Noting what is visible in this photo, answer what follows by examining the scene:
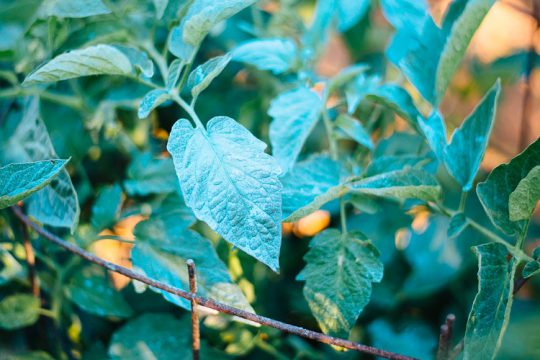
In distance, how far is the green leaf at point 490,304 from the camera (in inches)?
15.8

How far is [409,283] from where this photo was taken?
717 mm

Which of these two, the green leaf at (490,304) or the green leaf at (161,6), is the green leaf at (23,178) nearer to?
the green leaf at (161,6)

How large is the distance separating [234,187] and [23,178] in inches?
6.4

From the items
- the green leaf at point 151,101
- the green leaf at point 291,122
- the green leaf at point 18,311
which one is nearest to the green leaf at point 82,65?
the green leaf at point 151,101

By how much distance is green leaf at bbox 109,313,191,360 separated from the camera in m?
0.56

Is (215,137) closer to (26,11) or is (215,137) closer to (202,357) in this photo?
(202,357)

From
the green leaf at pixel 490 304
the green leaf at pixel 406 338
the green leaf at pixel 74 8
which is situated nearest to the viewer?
the green leaf at pixel 490 304

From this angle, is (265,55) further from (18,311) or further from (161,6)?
(18,311)

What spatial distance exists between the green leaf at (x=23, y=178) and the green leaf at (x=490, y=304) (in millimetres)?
312

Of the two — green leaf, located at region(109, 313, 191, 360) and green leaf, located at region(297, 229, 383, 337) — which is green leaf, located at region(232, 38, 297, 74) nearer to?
green leaf, located at region(297, 229, 383, 337)

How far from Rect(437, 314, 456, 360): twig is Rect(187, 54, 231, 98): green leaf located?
0.25 meters

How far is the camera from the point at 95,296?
1.94 feet

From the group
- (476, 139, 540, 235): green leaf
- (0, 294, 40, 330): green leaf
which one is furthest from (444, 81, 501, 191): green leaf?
(0, 294, 40, 330): green leaf

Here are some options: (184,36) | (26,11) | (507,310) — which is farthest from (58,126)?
(507,310)
